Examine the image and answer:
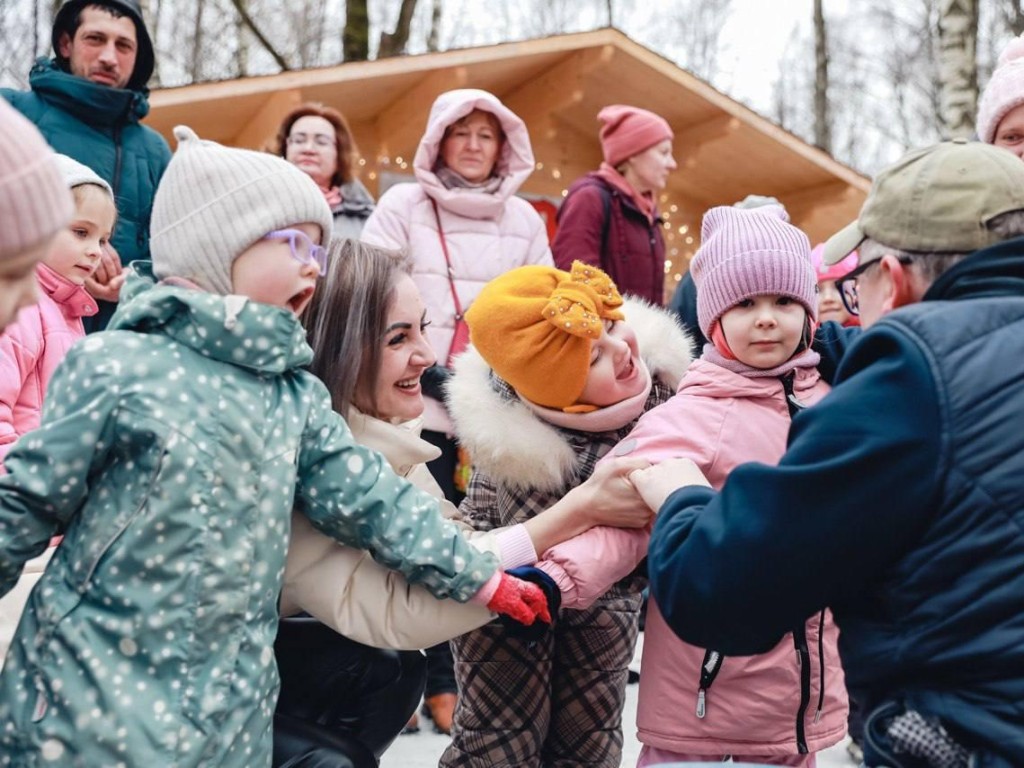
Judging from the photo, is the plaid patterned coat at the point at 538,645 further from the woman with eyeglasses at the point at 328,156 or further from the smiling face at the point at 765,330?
the woman with eyeglasses at the point at 328,156

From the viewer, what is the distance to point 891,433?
162cm

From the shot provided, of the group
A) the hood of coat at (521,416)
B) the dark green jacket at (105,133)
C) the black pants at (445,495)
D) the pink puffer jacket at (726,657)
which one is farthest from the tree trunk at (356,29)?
the pink puffer jacket at (726,657)

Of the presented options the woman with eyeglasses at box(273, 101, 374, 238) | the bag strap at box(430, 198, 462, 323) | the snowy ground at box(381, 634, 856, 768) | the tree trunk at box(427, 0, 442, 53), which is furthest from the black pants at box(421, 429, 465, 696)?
the tree trunk at box(427, 0, 442, 53)

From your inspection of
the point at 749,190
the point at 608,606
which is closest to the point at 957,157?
the point at 608,606

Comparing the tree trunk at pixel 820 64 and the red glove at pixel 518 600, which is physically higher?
the red glove at pixel 518 600

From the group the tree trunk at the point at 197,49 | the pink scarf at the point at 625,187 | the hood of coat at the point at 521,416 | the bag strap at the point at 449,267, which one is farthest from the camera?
the tree trunk at the point at 197,49

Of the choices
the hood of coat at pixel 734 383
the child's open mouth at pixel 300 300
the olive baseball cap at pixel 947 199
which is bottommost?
the hood of coat at pixel 734 383

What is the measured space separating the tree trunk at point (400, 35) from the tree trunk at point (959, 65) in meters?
7.35

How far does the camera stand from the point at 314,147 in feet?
16.6

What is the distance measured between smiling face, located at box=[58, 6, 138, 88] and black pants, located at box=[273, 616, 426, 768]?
2.96m

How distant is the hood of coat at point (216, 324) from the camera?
2.02 m

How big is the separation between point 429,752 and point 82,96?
2.83m

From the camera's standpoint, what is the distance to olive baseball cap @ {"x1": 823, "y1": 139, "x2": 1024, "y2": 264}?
1.83 meters

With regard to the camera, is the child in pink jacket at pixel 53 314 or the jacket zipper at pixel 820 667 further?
the child in pink jacket at pixel 53 314
